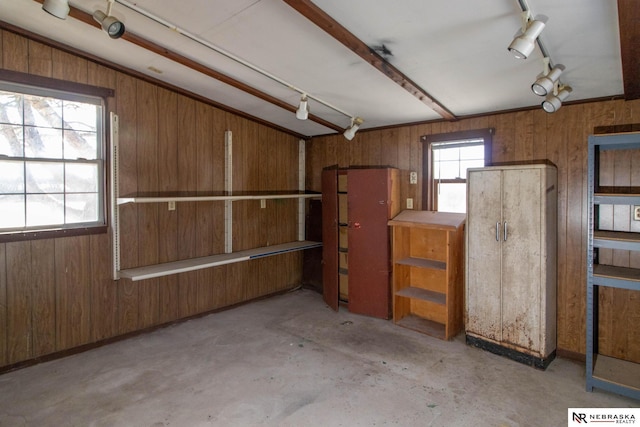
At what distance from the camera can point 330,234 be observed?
173 inches

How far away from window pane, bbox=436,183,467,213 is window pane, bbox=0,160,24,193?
12.9 feet

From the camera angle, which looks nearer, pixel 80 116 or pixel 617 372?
pixel 617 372

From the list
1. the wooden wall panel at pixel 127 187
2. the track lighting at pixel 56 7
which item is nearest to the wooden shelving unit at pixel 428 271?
the wooden wall panel at pixel 127 187

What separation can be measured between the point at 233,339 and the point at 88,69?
287cm

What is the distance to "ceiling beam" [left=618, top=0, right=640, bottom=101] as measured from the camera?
1.63 meters

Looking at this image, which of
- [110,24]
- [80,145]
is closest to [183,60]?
[110,24]

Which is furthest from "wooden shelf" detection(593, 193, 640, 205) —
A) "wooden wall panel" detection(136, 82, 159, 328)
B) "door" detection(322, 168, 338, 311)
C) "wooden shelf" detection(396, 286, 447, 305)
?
"wooden wall panel" detection(136, 82, 159, 328)

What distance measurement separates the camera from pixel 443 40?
7.34 feet

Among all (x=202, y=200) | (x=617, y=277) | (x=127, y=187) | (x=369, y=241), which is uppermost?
(x=127, y=187)

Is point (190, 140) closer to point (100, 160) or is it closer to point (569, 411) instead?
point (100, 160)

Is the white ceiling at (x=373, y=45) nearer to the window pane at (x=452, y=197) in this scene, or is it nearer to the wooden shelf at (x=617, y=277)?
the window pane at (x=452, y=197)

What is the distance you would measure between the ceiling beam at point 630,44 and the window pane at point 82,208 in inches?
157

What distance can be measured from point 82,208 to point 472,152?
3880 millimetres

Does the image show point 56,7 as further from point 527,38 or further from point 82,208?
point 527,38
